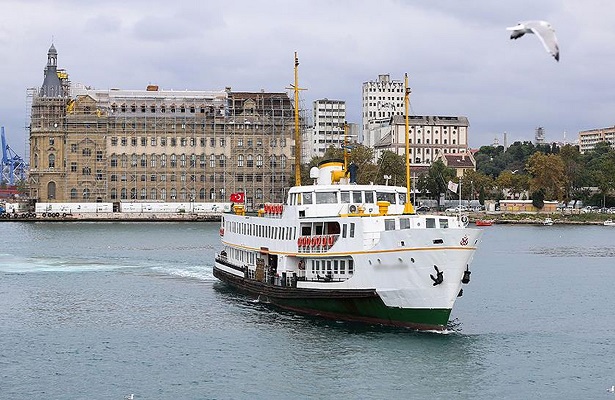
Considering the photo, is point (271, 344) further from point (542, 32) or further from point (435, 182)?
point (435, 182)

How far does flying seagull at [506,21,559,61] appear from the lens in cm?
1974

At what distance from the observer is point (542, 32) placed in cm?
2034

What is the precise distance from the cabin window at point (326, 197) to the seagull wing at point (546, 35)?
1155 inches

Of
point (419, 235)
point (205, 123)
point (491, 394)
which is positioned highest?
point (205, 123)

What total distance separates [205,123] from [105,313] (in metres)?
119

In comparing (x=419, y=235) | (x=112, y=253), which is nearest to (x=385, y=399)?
(x=419, y=235)

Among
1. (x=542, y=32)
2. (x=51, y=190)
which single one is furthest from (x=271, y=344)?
(x=51, y=190)

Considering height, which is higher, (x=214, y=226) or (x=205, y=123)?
(x=205, y=123)

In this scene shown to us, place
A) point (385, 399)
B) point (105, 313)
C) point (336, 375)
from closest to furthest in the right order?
point (385, 399), point (336, 375), point (105, 313)

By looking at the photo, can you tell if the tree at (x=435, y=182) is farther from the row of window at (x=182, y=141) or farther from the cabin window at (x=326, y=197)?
the cabin window at (x=326, y=197)

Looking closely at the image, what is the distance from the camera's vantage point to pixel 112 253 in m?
94.0

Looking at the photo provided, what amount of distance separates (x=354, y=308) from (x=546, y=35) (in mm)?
27615

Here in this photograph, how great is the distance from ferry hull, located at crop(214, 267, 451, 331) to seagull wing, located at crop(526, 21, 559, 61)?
24318mm

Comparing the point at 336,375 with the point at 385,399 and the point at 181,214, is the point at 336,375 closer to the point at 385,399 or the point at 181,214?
the point at 385,399
